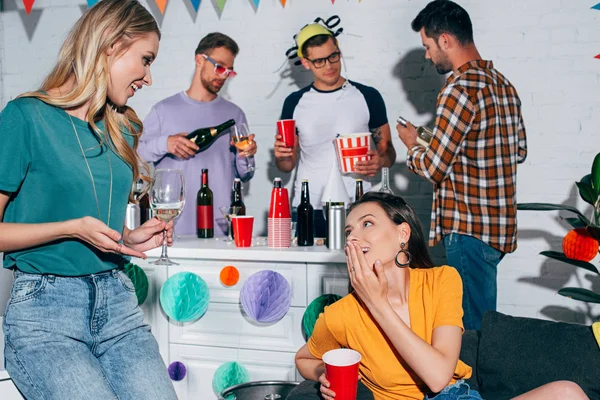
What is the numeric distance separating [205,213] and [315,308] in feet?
2.79

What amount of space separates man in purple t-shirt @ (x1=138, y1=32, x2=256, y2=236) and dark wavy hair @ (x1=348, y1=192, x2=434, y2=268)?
63.7 inches

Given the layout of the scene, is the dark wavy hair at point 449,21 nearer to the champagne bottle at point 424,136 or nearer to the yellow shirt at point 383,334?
the champagne bottle at point 424,136

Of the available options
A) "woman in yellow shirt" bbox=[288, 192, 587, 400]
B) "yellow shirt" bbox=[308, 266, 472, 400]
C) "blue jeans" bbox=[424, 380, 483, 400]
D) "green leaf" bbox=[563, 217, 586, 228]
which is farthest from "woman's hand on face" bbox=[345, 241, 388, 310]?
"green leaf" bbox=[563, 217, 586, 228]

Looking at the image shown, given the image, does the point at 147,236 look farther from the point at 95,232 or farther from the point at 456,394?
the point at 456,394

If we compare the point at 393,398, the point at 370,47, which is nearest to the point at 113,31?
the point at 393,398

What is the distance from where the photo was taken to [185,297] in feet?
9.13

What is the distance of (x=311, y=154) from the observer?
12.2ft

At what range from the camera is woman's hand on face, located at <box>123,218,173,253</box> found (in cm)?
165

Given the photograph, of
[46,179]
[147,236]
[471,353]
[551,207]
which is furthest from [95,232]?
[551,207]

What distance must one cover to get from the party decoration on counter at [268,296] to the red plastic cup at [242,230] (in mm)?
194

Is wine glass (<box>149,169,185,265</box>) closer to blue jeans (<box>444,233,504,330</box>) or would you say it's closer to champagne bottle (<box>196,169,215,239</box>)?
champagne bottle (<box>196,169,215,239</box>)

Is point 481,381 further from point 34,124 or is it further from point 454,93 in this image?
point 34,124

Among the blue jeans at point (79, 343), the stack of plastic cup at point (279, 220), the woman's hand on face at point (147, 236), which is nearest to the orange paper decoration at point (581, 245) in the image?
the stack of plastic cup at point (279, 220)

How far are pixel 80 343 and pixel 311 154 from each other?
8.10 ft
